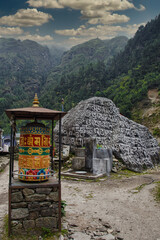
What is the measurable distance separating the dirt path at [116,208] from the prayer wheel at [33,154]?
155 centimetres

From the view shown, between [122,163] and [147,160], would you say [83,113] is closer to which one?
[122,163]

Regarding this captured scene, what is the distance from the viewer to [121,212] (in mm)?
6602

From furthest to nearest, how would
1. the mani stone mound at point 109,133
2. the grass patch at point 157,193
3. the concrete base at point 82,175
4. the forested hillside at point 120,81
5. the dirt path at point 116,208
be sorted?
the forested hillside at point 120,81, the mani stone mound at point 109,133, the concrete base at point 82,175, the grass patch at point 157,193, the dirt path at point 116,208

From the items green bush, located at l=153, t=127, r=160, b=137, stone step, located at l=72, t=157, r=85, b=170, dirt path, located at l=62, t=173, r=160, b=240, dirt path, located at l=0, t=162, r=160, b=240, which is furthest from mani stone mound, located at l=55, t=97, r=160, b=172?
green bush, located at l=153, t=127, r=160, b=137

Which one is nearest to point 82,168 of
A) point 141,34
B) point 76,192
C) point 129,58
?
point 76,192

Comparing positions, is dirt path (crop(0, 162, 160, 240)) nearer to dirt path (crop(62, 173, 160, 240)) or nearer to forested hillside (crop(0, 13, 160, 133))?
dirt path (crop(62, 173, 160, 240))

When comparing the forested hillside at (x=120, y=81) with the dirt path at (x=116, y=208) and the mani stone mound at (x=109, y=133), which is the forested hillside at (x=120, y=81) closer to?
the mani stone mound at (x=109, y=133)

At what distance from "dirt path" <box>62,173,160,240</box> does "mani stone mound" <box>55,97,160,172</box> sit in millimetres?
4198

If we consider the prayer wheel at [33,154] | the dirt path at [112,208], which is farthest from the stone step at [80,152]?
the prayer wheel at [33,154]

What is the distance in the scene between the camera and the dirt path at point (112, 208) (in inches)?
216

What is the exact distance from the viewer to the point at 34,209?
5.05m

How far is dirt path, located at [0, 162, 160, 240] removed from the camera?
5.50 meters

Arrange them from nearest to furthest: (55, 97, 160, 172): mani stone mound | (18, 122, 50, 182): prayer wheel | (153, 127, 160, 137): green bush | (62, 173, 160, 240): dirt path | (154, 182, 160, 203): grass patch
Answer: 1. (18, 122, 50, 182): prayer wheel
2. (62, 173, 160, 240): dirt path
3. (154, 182, 160, 203): grass patch
4. (55, 97, 160, 172): mani stone mound
5. (153, 127, 160, 137): green bush

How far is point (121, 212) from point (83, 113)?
904 centimetres
